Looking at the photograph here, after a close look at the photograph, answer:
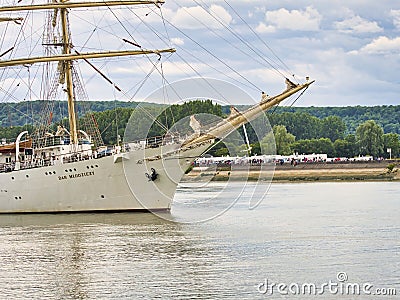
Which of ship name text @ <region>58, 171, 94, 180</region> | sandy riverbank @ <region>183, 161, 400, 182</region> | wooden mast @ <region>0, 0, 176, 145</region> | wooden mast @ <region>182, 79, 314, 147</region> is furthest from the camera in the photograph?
sandy riverbank @ <region>183, 161, 400, 182</region>

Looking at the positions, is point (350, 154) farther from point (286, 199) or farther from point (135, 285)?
point (135, 285)

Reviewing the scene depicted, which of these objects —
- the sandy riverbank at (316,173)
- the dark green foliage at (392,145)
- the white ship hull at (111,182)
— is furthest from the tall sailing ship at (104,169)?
the dark green foliage at (392,145)

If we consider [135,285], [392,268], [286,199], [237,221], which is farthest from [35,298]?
[286,199]

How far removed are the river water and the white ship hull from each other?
1277 millimetres

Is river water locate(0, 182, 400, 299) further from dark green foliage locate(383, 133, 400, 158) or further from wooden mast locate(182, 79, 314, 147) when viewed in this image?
dark green foliage locate(383, 133, 400, 158)

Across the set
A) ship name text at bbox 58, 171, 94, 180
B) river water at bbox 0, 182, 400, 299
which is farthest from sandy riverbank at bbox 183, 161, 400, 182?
river water at bbox 0, 182, 400, 299

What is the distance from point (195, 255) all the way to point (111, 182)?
2015 centimetres

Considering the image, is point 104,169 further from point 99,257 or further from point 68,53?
point 99,257

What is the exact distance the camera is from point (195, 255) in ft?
128

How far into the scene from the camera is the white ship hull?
58.1 metres

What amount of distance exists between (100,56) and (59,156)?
723cm

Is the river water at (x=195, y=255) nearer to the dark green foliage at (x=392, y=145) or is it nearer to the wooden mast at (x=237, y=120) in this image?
the wooden mast at (x=237, y=120)

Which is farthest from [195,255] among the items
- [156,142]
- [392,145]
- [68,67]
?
[392,145]

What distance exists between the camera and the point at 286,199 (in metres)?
80.2
